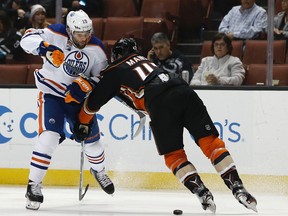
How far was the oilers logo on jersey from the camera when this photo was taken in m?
5.77

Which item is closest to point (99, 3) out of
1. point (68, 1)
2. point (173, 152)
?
point (68, 1)

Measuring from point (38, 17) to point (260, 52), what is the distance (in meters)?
1.98

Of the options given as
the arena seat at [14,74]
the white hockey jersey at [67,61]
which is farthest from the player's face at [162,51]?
the white hockey jersey at [67,61]

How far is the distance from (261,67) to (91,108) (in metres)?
1.90

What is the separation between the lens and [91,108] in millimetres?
5609

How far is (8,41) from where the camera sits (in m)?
7.78

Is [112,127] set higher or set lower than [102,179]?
higher

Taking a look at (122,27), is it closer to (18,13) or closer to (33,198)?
(18,13)

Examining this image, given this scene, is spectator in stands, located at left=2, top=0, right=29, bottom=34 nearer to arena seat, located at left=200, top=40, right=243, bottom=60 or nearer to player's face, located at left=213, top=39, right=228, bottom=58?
arena seat, located at left=200, top=40, right=243, bottom=60

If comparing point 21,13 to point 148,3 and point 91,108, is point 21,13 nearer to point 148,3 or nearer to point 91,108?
point 148,3

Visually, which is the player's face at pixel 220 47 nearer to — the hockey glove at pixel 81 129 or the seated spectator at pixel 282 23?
the seated spectator at pixel 282 23

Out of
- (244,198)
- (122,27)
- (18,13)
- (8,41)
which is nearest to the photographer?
(244,198)

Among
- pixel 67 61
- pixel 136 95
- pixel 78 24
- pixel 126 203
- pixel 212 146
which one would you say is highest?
pixel 78 24

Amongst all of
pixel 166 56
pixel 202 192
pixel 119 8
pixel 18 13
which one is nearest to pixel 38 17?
pixel 18 13
